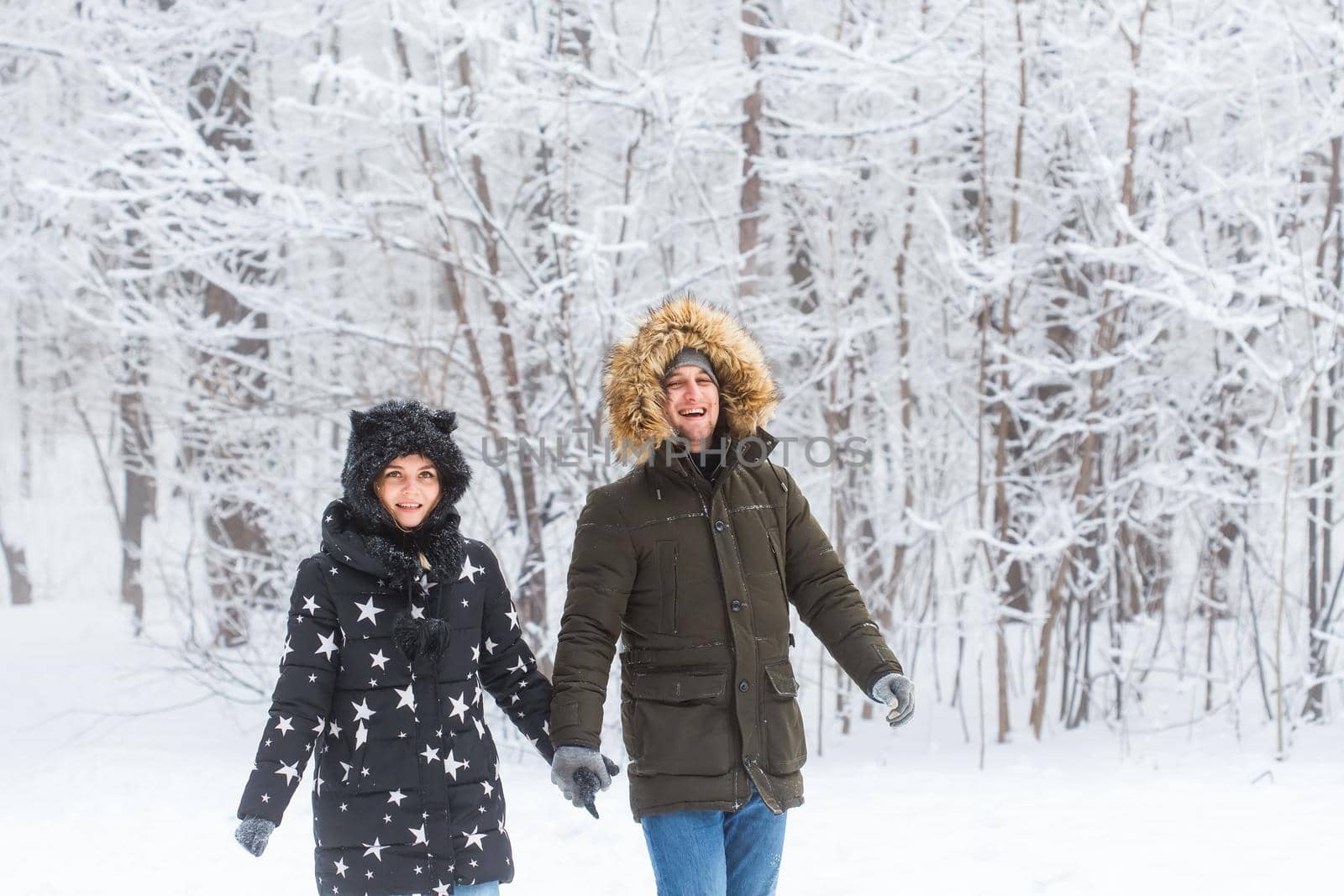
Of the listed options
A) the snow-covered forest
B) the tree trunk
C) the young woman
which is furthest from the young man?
the tree trunk

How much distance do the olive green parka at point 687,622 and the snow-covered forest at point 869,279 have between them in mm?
2711

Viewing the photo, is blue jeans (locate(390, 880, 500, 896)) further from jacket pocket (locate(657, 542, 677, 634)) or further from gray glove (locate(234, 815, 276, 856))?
jacket pocket (locate(657, 542, 677, 634))

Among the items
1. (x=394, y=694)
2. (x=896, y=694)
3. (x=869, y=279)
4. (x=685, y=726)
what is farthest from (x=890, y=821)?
(x=869, y=279)

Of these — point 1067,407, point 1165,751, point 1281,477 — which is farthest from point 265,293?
point 1281,477

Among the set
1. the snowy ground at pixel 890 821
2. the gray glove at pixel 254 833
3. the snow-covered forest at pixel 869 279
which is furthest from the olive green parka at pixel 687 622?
the snow-covered forest at pixel 869 279

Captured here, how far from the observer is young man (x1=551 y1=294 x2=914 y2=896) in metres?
2.44

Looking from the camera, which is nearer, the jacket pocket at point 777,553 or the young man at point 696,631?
the young man at point 696,631

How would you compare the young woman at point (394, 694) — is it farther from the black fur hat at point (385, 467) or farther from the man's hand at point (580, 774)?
the man's hand at point (580, 774)

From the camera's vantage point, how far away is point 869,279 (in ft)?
26.5

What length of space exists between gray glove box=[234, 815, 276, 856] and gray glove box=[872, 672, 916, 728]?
4.11 feet

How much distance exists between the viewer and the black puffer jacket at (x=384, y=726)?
92.6 inches

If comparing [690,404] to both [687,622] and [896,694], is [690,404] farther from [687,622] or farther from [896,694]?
[896,694]

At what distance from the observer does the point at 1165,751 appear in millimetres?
5961

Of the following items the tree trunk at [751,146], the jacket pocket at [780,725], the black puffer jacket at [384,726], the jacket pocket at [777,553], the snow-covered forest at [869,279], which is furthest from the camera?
the tree trunk at [751,146]
